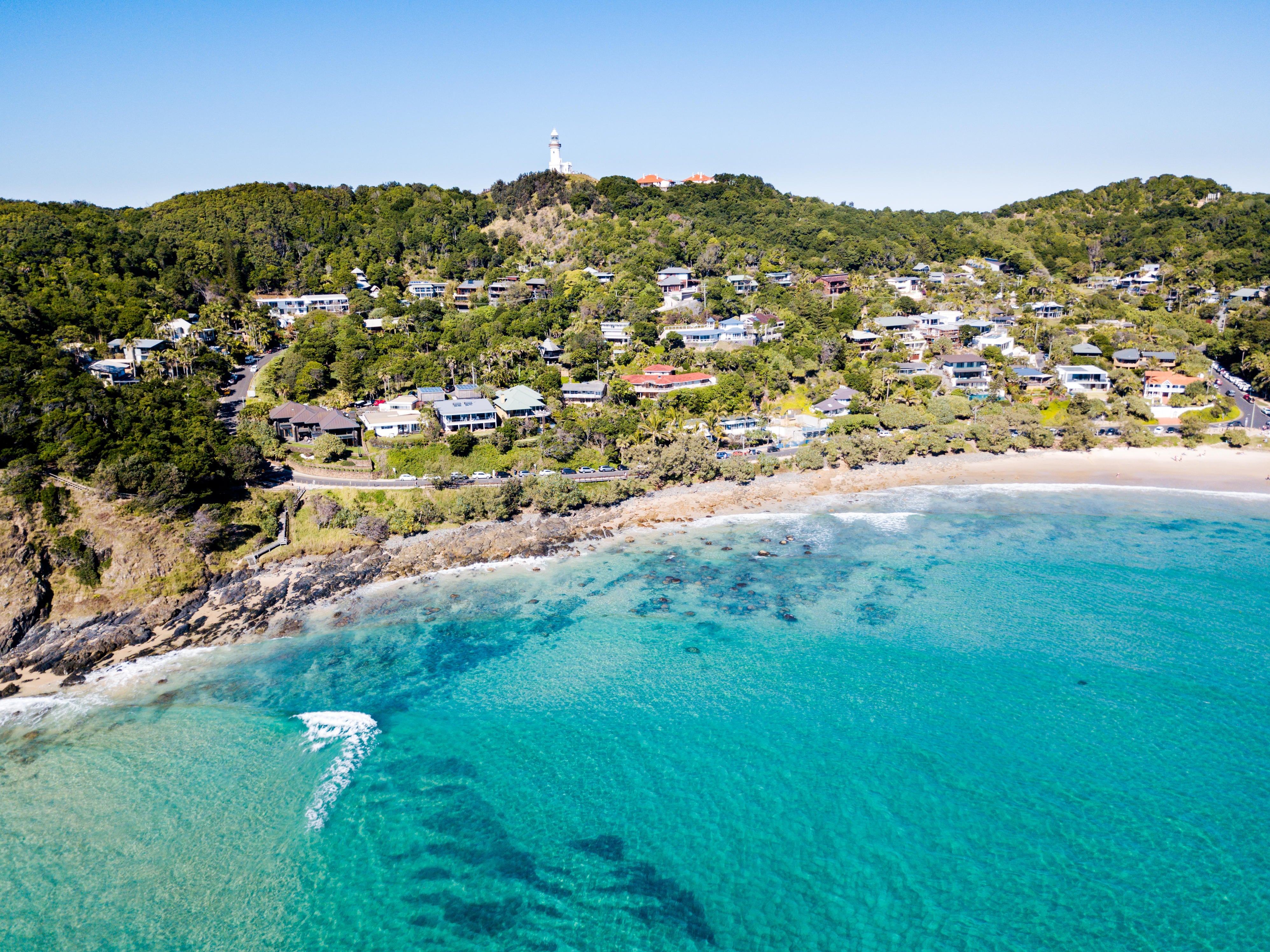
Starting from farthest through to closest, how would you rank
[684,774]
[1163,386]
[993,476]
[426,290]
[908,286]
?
1. [908,286]
2. [426,290]
3. [1163,386]
4. [993,476]
5. [684,774]

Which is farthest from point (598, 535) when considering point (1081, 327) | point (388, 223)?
point (388, 223)

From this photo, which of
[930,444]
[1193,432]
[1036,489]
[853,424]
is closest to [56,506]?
[853,424]

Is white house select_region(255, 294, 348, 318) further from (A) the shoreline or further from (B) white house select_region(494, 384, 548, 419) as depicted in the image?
(A) the shoreline

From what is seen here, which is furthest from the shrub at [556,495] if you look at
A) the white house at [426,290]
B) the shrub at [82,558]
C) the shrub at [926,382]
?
the white house at [426,290]

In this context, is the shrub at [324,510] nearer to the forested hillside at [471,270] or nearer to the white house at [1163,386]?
the forested hillside at [471,270]

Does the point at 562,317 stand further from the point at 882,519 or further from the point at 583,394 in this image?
the point at 882,519

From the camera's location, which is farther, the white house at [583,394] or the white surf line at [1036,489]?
the white house at [583,394]
